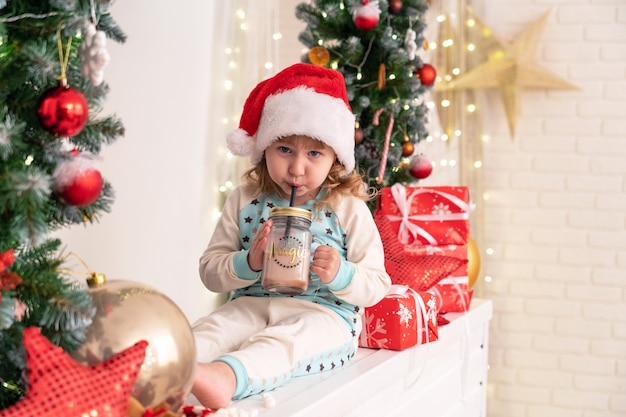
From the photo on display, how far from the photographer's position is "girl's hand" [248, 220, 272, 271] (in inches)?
69.7

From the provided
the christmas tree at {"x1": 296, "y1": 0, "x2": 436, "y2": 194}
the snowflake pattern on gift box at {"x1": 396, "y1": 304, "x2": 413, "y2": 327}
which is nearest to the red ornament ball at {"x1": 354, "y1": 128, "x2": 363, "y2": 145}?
the christmas tree at {"x1": 296, "y1": 0, "x2": 436, "y2": 194}

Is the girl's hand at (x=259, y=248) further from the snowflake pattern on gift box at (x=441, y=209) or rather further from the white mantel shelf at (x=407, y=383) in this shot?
the snowflake pattern on gift box at (x=441, y=209)

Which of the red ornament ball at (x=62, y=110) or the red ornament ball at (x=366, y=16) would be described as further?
the red ornament ball at (x=366, y=16)

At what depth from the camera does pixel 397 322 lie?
2209 mm

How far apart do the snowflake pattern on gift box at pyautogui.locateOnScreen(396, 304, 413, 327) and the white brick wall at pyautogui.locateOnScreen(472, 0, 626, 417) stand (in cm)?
169

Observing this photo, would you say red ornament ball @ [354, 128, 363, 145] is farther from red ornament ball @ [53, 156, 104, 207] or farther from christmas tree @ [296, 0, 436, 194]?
red ornament ball @ [53, 156, 104, 207]

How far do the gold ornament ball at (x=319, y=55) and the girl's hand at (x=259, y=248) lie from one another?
3.65 ft

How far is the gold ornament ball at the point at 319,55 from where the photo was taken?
2773mm

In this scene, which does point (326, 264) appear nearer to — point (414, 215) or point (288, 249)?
point (288, 249)

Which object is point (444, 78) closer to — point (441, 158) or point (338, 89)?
point (441, 158)

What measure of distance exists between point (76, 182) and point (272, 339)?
0.72m

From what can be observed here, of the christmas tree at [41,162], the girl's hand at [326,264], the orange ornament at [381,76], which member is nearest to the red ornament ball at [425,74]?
the orange ornament at [381,76]

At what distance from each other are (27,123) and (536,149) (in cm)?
291

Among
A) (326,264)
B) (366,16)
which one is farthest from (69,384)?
(366,16)
